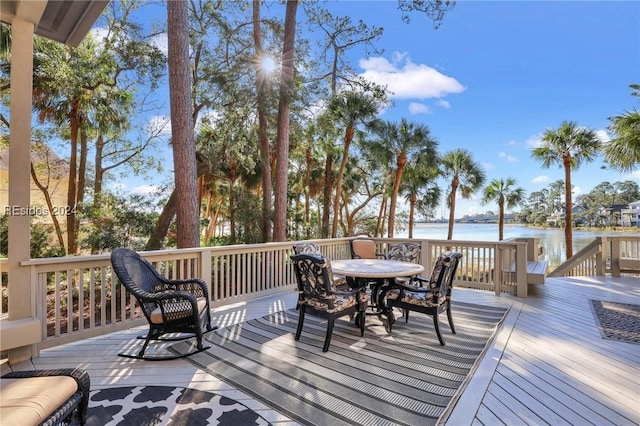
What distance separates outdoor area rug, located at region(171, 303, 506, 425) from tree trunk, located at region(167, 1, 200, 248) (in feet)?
8.18

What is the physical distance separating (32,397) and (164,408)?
2.73ft

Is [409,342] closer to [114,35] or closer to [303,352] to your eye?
[303,352]

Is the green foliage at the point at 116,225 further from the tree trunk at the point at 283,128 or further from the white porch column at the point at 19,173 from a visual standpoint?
the white porch column at the point at 19,173

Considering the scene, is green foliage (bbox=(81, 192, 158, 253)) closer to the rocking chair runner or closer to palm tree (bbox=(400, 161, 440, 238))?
the rocking chair runner

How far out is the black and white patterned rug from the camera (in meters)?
1.92

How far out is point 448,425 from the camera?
1845mm

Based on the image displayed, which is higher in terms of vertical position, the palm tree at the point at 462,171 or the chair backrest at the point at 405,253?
the palm tree at the point at 462,171

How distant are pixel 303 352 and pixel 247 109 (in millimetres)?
7410

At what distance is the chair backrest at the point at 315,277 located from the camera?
2.99 metres

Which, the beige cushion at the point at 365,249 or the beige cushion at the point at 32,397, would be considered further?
the beige cushion at the point at 365,249

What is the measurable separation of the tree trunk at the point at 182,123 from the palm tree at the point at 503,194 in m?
16.5

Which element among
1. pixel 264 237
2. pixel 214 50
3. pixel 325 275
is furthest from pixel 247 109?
pixel 325 275

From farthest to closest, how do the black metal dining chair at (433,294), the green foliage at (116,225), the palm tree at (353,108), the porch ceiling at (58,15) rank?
1. the palm tree at (353,108)
2. the green foliage at (116,225)
3. the black metal dining chair at (433,294)
4. the porch ceiling at (58,15)

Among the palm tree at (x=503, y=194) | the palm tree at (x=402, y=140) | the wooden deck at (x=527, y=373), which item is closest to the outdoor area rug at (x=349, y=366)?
the wooden deck at (x=527, y=373)
